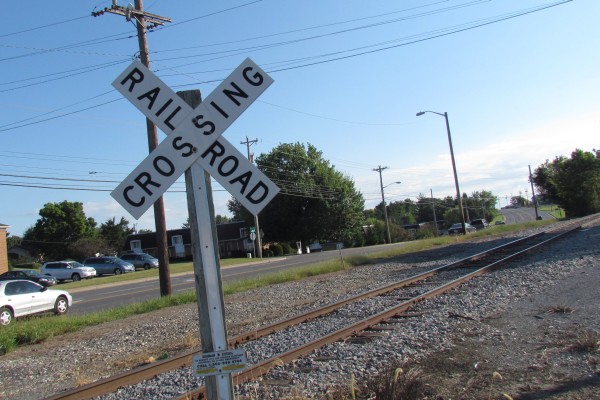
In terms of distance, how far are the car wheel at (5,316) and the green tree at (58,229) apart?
67903 mm

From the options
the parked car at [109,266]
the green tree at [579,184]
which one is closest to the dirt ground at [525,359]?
the parked car at [109,266]

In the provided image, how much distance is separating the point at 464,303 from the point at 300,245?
6220cm

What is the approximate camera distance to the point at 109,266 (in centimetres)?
4553

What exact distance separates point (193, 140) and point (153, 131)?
15906mm

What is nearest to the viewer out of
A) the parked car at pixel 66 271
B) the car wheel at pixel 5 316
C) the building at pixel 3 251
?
the car wheel at pixel 5 316

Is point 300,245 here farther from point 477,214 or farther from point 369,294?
point 477,214

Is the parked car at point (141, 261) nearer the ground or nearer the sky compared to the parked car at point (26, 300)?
nearer the sky

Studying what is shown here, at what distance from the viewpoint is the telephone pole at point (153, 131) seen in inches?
717

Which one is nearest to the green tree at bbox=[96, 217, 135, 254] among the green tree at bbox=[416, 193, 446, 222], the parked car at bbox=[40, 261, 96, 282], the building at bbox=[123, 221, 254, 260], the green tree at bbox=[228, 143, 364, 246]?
the building at bbox=[123, 221, 254, 260]

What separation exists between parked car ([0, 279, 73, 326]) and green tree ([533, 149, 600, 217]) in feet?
245

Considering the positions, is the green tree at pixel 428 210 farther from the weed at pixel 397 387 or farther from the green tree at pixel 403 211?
the weed at pixel 397 387

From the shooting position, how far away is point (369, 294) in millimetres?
12938

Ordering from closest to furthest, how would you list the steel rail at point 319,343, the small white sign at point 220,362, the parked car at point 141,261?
1. the small white sign at point 220,362
2. the steel rail at point 319,343
3. the parked car at point 141,261

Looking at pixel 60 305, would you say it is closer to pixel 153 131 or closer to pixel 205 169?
pixel 153 131
